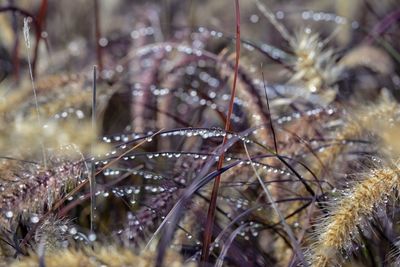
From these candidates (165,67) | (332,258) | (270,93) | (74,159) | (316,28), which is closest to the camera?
(332,258)

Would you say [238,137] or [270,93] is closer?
[238,137]

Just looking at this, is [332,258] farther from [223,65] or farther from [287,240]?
[223,65]

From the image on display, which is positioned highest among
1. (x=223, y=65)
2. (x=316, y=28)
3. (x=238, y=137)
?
(x=316, y=28)

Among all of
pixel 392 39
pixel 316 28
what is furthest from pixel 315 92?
pixel 316 28

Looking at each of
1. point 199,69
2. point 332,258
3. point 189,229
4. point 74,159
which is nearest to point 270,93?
point 199,69

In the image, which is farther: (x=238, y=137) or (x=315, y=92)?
(x=315, y=92)

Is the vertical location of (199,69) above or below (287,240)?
above

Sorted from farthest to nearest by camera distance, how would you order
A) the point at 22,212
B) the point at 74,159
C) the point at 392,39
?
the point at 392,39
the point at 74,159
the point at 22,212

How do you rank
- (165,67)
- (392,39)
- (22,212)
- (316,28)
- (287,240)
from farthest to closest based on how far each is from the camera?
(316,28)
(392,39)
(165,67)
(287,240)
(22,212)

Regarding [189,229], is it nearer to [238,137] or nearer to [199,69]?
[238,137]
